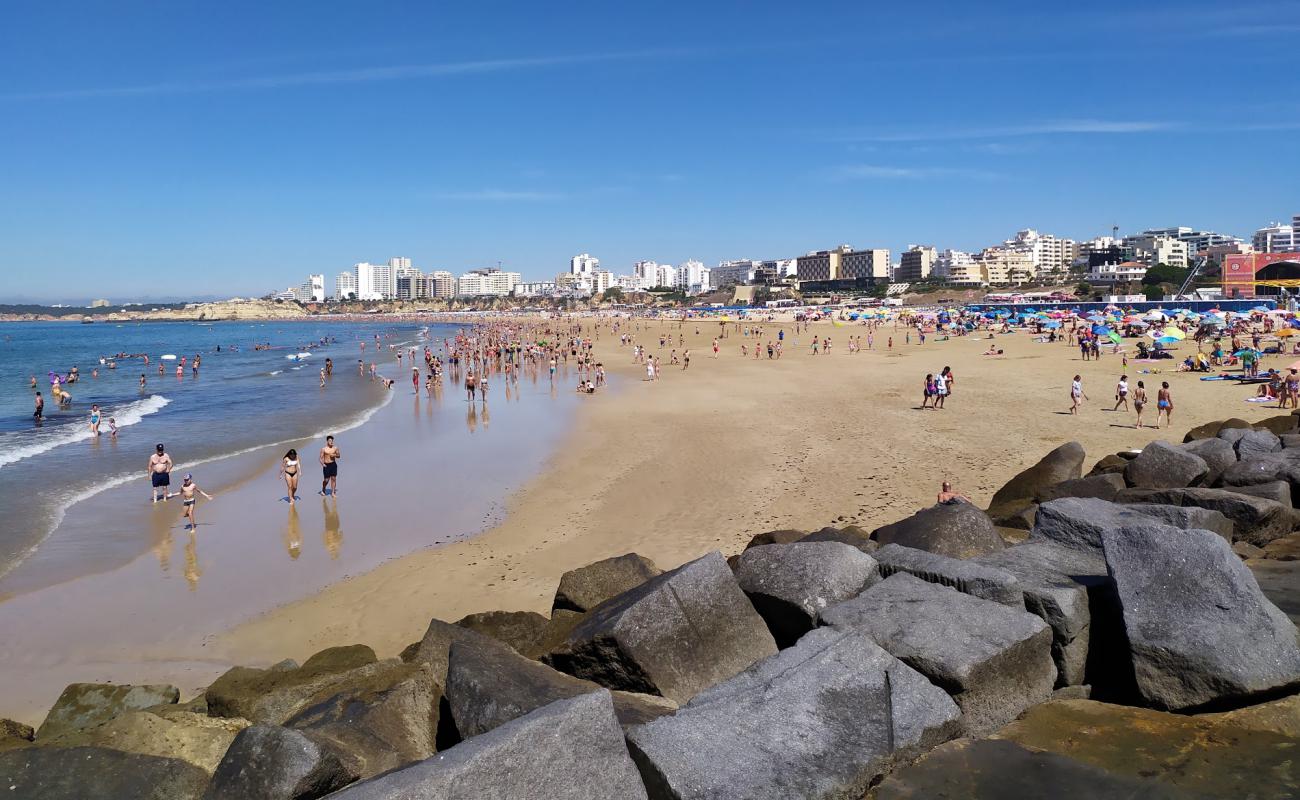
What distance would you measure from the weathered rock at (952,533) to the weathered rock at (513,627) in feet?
9.26

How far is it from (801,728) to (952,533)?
352 cm

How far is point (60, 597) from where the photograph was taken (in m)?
9.99

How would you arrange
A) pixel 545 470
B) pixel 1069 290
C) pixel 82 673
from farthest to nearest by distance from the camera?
pixel 1069 290 → pixel 545 470 → pixel 82 673

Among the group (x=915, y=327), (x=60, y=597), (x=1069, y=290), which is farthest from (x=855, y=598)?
(x=1069, y=290)

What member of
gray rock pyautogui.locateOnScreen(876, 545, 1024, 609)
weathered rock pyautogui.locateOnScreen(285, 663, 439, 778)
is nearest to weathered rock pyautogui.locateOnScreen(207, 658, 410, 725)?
weathered rock pyautogui.locateOnScreen(285, 663, 439, 778)

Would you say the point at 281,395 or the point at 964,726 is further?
the point at 281,395

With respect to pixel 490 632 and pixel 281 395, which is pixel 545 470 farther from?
pixel 281 395

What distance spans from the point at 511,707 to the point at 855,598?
206 cm

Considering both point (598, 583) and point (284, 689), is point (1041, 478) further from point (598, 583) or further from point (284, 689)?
point (284, 689)

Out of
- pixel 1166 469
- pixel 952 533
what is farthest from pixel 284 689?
pixel 1166 469

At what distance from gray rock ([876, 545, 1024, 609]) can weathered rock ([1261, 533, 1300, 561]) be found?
9.41 ft

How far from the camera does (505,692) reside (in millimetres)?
3998

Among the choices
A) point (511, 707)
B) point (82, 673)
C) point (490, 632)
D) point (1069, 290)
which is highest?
point (1069, 290)

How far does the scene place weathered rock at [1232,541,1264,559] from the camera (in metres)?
6.38
